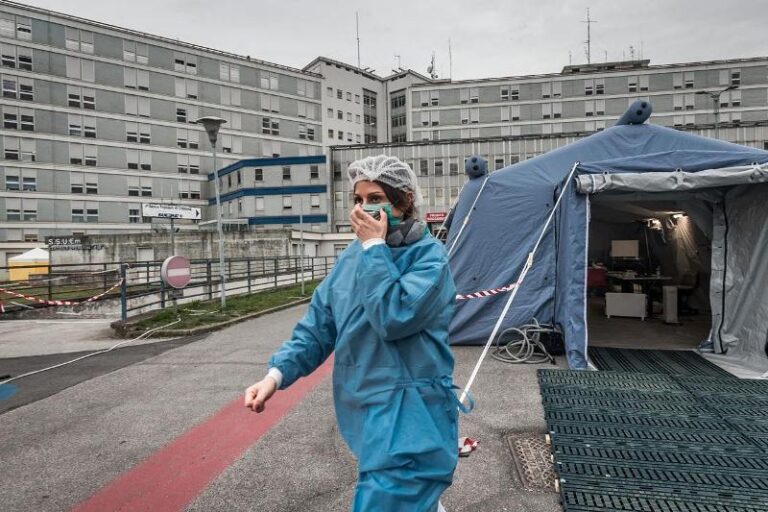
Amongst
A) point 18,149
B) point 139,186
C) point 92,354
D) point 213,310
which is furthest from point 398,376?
point 139,186

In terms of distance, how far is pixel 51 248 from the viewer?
3158 cm

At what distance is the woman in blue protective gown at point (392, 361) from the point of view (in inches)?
60.7

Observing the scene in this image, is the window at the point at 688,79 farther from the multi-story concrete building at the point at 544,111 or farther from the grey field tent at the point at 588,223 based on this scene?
the grey field tent at the point at 588,223

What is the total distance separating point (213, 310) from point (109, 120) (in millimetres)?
44554

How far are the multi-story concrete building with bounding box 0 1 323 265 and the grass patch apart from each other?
36883 mm

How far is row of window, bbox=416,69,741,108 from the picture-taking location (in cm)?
5047

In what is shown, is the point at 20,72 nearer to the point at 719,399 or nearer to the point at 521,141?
the point at 521,141

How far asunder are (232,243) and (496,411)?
31937 mm

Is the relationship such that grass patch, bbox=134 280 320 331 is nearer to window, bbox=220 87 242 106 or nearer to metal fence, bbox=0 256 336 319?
metal fence, bbox=0 256 336 319

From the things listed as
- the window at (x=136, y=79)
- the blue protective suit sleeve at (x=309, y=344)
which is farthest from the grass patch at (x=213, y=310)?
the window at (x=136, y=79)

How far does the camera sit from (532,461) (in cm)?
345

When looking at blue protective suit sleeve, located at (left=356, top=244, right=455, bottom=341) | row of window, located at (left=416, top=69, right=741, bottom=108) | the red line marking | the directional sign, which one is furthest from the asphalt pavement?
row of window, located at (left=416, top=69, right=741, bottom=108)

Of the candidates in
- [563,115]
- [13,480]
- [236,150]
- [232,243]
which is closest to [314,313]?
[13,480]

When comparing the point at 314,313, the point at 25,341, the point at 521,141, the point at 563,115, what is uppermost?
the point at 563,115
